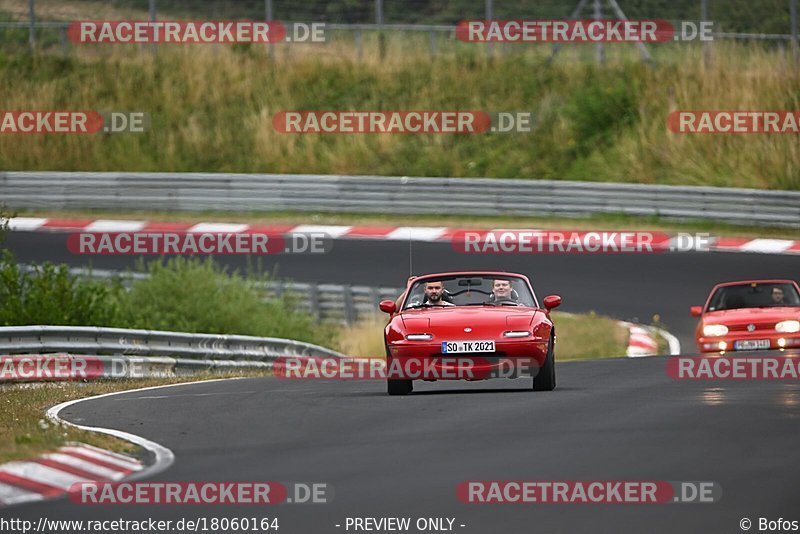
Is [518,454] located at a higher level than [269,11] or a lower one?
lower

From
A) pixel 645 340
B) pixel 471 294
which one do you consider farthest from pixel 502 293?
pixel 645 340

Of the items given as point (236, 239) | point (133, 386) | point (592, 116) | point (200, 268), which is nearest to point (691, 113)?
point (592, 116)

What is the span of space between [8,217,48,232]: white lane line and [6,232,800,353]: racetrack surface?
57.6 inches

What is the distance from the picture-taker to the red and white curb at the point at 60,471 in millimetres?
9055

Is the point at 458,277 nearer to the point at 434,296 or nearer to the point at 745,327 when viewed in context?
the point at 434,296

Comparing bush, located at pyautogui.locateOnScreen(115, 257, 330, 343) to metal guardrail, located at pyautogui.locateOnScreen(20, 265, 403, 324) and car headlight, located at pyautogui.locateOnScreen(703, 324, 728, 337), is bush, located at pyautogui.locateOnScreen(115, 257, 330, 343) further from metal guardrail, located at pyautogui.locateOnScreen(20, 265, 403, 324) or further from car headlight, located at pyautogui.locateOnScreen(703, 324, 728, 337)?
car headlight, located at pyautogui.locateOnScreen(703, 324, 728, 337)

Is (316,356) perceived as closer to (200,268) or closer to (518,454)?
(200,268)

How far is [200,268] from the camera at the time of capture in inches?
1014

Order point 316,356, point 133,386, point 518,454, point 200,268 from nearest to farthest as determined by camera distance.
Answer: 1. point 518,454
2. point 133,386
3. point 316,356
4. point 200,268

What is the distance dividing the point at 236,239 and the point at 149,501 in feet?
80.3

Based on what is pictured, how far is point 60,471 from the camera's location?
966 cm
